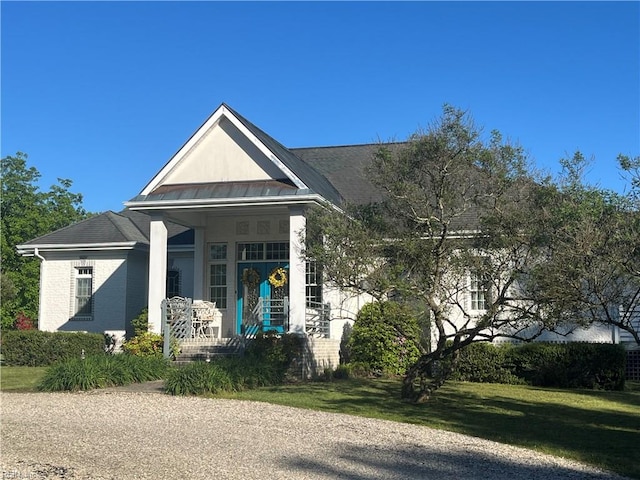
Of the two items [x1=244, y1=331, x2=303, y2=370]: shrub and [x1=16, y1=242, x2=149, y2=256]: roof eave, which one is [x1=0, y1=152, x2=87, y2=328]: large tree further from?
[x1=244, y1=331, x2=303, y2=370]: shrub

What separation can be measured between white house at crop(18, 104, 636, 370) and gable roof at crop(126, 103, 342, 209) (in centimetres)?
3

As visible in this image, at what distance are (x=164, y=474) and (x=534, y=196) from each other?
8.00 meters

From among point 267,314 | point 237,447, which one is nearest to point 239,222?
point 267,314

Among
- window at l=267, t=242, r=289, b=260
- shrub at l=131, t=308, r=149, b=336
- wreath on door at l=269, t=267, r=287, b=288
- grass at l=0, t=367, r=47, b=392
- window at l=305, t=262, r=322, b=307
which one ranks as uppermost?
window at l=267, t=242, r=289, b=260

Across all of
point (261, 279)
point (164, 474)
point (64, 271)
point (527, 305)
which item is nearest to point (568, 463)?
point (527, 305)

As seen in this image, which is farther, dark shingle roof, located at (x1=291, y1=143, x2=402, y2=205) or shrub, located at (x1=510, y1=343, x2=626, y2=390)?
dark shingle roof, located at (x1=291, y1=143, x2=402, y2=205)

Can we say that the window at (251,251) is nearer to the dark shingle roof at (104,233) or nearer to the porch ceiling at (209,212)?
the porch ceiling at (209,212)

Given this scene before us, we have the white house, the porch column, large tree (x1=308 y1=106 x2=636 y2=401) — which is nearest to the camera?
large tree (x1=308 y1=106 x2=636 y2=401)

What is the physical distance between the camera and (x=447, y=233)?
44.4ft

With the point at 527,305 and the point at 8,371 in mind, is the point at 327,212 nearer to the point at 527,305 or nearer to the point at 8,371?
the point at 527,305

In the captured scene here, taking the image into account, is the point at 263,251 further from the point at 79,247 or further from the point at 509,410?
the point at 509,410

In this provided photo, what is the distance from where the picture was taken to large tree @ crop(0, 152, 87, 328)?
45281mm

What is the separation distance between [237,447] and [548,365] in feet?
39.2

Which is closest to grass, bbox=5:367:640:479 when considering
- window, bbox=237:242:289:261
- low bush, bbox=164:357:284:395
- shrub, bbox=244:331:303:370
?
low bush, bbox=164:357:284:395
